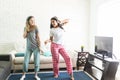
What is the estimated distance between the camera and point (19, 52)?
15.4ft

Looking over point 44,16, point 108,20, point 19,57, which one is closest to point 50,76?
point 19,57

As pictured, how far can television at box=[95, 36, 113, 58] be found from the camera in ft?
11.6

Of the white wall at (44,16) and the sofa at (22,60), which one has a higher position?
the white wall at (44,16)

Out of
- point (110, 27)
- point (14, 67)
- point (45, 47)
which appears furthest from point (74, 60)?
point (14, 67)

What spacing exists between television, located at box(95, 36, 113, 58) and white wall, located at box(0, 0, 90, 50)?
5.05 ft

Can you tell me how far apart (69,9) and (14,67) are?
8.59 feet

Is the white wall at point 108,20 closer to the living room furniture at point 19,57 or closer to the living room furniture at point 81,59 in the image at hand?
the living room furniture at point 81,59

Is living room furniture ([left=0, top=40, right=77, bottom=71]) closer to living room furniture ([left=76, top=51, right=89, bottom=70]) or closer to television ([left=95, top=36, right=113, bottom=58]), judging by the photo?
living room furniture ([left=76, top=51, right=89, bottom=70])

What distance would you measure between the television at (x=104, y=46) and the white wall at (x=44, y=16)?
1.54 meters

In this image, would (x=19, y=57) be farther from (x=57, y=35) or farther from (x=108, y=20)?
(x=108, y=20)

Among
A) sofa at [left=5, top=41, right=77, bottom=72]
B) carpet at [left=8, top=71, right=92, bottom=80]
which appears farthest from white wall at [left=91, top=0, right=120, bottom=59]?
sofa at [left=5, top=41, right=77, bottom=72]

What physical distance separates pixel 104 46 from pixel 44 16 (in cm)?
238

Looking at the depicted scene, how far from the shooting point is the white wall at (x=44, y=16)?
5.06 m

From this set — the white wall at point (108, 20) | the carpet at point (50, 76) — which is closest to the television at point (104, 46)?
the white wall at point (108, 20)
